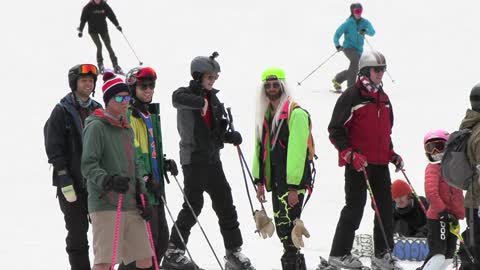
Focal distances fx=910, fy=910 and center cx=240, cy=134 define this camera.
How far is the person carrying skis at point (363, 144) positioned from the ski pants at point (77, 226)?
211 centimetres

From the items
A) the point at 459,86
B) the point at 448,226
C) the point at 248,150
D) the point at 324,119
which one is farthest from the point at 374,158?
the point at 459,86

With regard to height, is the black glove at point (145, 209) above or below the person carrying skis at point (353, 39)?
below

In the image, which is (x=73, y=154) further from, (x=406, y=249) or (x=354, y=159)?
(x=406, y=249)

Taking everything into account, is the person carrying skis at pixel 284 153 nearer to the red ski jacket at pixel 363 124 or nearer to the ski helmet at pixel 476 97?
the red ski jacket at pixel 363 124

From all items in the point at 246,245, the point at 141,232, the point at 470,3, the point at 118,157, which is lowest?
the point at 246,245

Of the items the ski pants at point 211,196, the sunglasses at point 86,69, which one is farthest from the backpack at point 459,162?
the sunglasses at point 86,69

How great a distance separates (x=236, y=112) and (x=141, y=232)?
9505 mm

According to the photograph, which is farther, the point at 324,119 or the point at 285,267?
the point at 324,119

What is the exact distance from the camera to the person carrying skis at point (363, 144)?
7.49m

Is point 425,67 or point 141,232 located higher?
point 425,67

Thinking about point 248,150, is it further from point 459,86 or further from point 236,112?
point 459,86

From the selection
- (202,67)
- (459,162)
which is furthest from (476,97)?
(202,67)

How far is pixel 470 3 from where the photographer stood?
3070 centimetres

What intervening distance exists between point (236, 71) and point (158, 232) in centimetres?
1417
